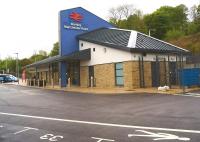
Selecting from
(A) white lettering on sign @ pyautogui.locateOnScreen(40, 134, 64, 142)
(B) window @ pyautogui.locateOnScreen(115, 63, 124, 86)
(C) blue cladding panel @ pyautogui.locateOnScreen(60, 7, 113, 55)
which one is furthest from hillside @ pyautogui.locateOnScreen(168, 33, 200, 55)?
(A) white lettering on sign @ pyautogui.locateOnScreen(40, 134, 64, 142)

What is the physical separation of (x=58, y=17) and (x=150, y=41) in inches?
410

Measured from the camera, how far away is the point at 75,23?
35969 millimetres

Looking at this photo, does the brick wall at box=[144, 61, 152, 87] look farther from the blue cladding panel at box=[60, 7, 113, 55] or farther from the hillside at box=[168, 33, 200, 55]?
the hillside at box=[168, 33, 200, 55]

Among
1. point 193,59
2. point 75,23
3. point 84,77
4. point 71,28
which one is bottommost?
point 84,77

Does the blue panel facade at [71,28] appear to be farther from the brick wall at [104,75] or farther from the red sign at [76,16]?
the brick wall at [104,75]

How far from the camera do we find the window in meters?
28.3

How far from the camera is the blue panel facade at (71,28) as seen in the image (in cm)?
3497

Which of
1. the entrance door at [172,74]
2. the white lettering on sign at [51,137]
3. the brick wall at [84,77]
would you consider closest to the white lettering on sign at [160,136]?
the white lettering on sign at [51,137]

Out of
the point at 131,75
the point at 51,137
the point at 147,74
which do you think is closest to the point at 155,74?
the point at 147,74

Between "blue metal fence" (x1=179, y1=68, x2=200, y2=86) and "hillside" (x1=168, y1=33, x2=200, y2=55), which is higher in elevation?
"hillside" (x1=168, y1=33, x2=200, y2=55)

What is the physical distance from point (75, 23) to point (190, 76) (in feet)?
51.4

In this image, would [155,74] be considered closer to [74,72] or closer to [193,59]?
[193,59]

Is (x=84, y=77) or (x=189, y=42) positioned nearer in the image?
(x=84, y=77)

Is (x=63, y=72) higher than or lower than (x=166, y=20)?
lower
